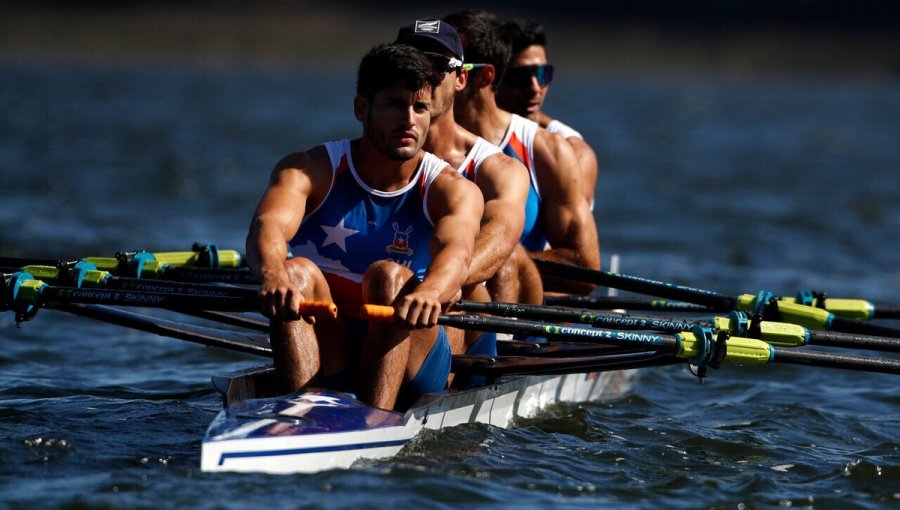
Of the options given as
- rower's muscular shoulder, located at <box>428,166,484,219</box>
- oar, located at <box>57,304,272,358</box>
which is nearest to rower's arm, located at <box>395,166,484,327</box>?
rower's muscular shoulder, located at <box>428,166,484,219</box>

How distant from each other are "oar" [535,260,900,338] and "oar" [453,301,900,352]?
809 millimetres

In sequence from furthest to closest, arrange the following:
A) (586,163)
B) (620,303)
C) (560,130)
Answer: (560,130)
(586,163)
(620,303)

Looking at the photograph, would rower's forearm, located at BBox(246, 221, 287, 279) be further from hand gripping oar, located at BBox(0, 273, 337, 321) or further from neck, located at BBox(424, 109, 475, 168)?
neck, located at BBox(424, 109, 475, 168)

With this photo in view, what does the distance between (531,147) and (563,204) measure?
40cm

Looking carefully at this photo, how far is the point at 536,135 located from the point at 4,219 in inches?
346

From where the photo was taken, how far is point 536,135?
826 cm

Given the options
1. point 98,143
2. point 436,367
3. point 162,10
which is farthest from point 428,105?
point 162,10

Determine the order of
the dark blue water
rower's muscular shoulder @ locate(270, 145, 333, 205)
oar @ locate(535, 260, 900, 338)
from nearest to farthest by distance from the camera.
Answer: the dark blue water, rower's muscular shoulder @ locate(270, 145, 333, 205), oar @ locate(535, 260, 900, 338)

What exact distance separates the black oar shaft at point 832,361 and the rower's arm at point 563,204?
6.35ft

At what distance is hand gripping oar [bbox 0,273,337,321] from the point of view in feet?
21.0

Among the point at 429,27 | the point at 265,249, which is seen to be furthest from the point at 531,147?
the point at 265,249

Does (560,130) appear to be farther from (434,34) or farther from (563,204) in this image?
(434,34)

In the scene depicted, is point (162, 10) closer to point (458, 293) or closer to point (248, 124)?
point (248, 124)

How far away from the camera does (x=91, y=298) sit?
655cm
